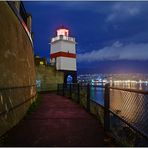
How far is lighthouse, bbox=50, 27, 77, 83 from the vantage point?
125 ft

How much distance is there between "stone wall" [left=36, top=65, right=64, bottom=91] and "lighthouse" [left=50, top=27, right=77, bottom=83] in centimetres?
307

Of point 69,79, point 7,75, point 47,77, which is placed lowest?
point 7,75

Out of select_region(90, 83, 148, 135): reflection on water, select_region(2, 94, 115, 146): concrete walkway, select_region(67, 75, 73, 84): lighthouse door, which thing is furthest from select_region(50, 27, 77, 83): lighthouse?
select_region(90, 83, 148, 135): reflection on water

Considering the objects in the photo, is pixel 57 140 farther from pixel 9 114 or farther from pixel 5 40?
pixel 5 40

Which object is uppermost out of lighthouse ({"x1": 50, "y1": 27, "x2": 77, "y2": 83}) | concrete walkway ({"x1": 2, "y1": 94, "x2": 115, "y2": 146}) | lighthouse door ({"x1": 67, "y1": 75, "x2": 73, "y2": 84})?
lighthouse ({"x1": 50, "y1": 27, "x2": 77, "y2": 83})

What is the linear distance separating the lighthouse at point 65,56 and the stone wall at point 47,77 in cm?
307

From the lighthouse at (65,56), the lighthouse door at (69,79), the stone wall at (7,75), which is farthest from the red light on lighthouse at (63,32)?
the stone wall at (7,75)

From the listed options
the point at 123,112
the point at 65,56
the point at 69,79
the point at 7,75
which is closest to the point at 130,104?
the point at 123,112

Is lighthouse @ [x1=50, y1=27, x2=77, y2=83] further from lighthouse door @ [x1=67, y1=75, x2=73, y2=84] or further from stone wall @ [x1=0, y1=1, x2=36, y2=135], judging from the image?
stone wall @ [x1=0, y1=1, x2=36, y2=135]

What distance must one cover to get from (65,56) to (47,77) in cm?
738

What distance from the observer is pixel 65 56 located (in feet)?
128

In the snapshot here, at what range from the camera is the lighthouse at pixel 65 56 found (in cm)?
3812

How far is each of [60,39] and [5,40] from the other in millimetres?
33617

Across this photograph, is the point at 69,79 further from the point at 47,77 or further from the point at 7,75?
the point at 7,75
